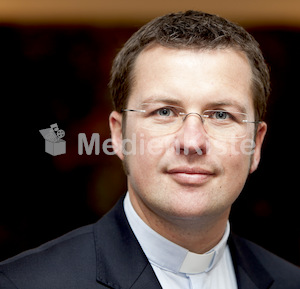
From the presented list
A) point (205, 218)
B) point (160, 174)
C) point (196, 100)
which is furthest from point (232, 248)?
point (196, 100)

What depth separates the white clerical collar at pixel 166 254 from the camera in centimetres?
232

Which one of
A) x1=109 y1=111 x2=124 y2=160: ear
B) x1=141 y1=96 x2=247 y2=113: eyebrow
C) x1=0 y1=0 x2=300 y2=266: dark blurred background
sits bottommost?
x1=0 y1=0 x2=300 y2=266: dark blurred background

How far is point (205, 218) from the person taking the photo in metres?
2.26

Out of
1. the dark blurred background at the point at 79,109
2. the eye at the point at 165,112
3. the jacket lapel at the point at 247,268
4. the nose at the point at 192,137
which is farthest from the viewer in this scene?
the dark blurred background at the point at 79,109

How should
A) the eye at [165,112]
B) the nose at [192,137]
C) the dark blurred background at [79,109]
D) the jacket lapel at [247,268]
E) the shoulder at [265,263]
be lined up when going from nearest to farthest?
the nose at [192,137] < the eye at [165,112] < the jacket lapel at [247,268] < the shoulder at [265,263] < the dark blurred background at [79,109]

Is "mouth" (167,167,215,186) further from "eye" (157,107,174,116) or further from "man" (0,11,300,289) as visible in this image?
"eye" (157,107,174,116)

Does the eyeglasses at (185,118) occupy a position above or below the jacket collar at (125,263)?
above

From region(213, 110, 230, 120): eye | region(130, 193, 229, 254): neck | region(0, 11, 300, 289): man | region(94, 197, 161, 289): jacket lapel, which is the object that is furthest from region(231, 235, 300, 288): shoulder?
region(213, 110, 230, 120): eye

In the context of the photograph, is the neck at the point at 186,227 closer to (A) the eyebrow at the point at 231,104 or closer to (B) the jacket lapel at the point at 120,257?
(B) the jacket lapel at the point at 120,257

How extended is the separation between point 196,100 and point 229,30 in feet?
1.35

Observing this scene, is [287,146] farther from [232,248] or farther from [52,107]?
[232,248]

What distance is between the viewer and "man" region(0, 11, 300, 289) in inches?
86.6

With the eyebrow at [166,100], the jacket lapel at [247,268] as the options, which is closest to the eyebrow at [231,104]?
the eyebrow at [166,100]

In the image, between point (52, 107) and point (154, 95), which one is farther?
point (52, 107)
